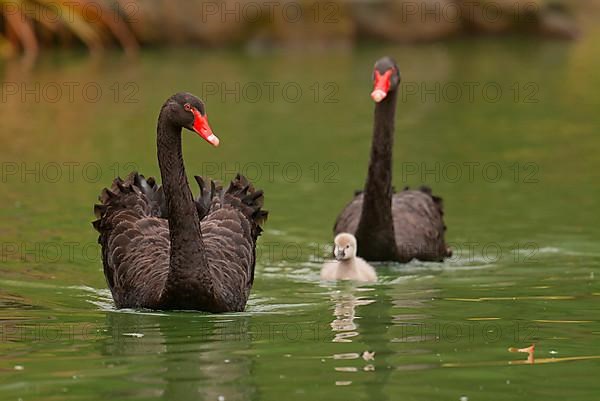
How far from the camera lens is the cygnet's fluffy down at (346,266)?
335 inches

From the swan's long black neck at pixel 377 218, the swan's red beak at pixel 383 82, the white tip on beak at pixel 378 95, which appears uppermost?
the swan's red beak at pixel 383 82

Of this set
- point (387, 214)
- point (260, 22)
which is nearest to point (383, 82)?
point (387, 214)

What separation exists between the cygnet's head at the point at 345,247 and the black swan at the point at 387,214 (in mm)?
458

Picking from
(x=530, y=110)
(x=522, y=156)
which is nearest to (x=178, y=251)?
(x=522, y=156)

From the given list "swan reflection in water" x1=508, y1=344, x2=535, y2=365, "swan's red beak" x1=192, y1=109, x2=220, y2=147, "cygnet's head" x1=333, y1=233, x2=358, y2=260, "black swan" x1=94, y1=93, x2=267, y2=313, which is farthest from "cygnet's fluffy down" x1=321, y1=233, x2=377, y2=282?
"swan reflection in water" x1=508, y1=344, x2=535, y2=365

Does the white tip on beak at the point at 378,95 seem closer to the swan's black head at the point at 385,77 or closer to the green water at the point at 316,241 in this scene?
the swan's black head at the point at 385,77

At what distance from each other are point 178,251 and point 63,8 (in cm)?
1521

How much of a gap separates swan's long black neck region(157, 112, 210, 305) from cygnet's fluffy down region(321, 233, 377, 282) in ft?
4.92

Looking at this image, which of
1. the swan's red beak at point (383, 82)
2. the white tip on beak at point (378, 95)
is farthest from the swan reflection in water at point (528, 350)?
the swan's red beak at point (383, 82)

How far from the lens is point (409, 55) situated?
76.5 ft

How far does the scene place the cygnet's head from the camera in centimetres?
847

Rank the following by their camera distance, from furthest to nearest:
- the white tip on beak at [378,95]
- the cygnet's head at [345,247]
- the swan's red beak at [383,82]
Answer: the swan's red beak at [383,82] < the white tip on beak at [378,95] < the cygnet's head at [345,247]

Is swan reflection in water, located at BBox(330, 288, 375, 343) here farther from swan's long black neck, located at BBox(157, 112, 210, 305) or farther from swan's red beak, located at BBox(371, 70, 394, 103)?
swan's red beak, located at BBox(371, 70, 394, 103)

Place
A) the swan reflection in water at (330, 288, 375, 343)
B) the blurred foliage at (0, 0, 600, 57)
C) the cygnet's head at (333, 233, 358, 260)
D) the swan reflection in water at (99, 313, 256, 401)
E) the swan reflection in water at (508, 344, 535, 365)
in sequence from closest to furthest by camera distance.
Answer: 1. the swan reflection in water at (99, 313, 256, 401)
2. the swan reflection in water at (508, 344, 535, 365)
3. the swan reflection in water at (330, 288, 375, 343)
4. the cygnet's head at (333, 233, 358, 260)
5. the blurred foliage at (0, 0, 600, 57)
